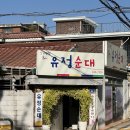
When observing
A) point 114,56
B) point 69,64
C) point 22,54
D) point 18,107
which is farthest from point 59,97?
point 114,56

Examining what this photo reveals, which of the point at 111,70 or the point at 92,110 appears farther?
the point at 111,70

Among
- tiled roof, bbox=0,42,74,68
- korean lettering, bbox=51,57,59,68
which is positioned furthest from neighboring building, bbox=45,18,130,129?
korean lettering, bbox=51,57,59,68

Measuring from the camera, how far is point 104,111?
23.8 m

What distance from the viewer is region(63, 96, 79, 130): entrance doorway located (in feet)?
75.6

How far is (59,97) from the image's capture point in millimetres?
21156

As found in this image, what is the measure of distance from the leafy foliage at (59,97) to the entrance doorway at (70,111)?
1384 mm

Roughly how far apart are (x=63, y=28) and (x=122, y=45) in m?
8.23

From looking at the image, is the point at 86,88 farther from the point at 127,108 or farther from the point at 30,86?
the point at 127,108

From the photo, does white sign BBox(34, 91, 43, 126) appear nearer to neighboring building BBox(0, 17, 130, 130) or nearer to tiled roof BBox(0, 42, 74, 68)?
neighboring building BBox(0, 17, 130, 130)

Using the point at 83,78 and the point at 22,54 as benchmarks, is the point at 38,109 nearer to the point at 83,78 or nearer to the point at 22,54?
the point at 83,78

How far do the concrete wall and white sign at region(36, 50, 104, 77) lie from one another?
135 centimetres

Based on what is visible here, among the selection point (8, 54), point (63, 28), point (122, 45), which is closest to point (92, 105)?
point (8, 54)

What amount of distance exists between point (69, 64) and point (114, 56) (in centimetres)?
579

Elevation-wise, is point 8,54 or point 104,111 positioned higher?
point 8,54
